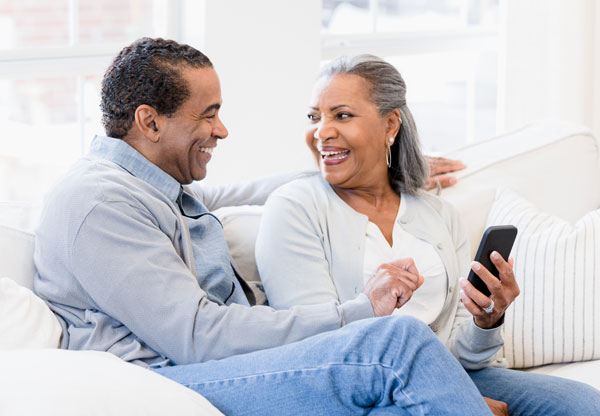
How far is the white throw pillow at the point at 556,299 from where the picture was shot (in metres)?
2.04

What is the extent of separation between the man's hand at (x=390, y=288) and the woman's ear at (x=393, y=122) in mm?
473

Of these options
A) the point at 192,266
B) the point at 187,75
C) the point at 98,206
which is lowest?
the point at 192,266

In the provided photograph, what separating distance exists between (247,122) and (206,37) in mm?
342

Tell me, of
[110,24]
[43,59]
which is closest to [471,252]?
[43,59]

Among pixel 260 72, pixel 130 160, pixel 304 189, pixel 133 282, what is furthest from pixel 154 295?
pixel 260 72

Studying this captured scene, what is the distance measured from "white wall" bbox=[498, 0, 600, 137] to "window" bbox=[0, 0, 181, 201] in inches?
60.9

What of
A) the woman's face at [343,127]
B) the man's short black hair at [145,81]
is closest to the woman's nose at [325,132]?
the woman's face at [343,127]

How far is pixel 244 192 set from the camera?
A: 7.32ft

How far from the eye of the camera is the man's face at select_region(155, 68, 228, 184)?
1.77 metres

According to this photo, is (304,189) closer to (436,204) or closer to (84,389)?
(436,204)

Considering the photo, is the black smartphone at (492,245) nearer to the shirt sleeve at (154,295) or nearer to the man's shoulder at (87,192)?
the shirt sleeve at (154,295)

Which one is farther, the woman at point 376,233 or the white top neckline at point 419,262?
the white top neckline at point 419,262

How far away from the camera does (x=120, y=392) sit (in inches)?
51.2

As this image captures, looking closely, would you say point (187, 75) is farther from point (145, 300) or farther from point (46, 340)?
point (46, 340)
